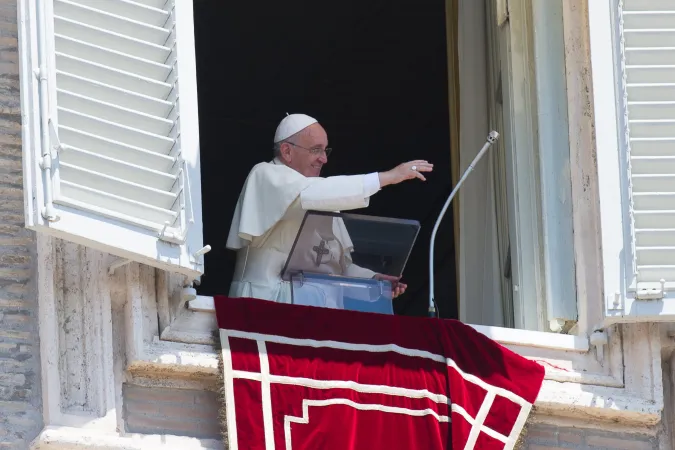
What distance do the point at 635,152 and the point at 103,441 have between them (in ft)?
6.36

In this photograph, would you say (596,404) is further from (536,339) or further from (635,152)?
(635,152)

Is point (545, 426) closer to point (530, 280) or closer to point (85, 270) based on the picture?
point (530, 280)

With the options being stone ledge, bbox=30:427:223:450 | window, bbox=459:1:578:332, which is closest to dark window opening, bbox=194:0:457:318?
window, bbox=459:1:578:332

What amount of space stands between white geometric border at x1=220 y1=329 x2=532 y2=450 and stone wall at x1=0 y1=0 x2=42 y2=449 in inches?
22.4

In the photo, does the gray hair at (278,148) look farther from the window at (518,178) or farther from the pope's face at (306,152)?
the window at (518,178)

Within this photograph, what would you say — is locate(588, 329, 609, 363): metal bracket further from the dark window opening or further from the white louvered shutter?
the dark window opening

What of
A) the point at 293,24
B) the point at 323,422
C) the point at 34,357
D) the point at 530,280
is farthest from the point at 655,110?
the point at 293,24

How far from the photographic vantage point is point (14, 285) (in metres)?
6.95

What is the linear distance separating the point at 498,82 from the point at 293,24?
8.86ft

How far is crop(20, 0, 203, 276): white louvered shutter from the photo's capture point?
6602 mm

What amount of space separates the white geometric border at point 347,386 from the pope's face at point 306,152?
45.7 inches

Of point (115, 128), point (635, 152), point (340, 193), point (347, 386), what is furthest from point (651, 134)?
point (115, 128)

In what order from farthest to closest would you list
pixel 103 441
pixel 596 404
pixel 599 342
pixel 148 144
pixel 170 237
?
pixel 599 342 → pixel 596 404 → pixel 148 144 → pixel 170 237 → pixel 103 441

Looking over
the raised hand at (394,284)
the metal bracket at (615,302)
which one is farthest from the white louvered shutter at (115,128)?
the metal bracket at (615,302)
